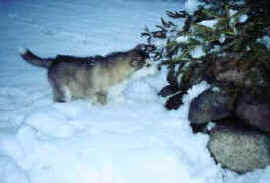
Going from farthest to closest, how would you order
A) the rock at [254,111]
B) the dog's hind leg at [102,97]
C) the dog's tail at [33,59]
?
the dog's hind leg at [102,97] < the dog's tail at [33,59] < the rock at [254,111]

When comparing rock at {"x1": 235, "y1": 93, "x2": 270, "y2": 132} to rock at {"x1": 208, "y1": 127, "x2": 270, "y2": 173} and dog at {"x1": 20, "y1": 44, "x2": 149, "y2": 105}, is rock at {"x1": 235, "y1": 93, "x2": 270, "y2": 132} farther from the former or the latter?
dog at {"x1": 20, "y1": 44, "x2": 149, "y2": 105}

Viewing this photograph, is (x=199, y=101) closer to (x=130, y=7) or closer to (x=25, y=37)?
(x=25, y=37)

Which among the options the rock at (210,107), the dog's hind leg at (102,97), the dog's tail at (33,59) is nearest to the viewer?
the rock at (210,107)

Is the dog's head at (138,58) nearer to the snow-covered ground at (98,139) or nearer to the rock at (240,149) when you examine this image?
the snow-covered ground at (98,139)

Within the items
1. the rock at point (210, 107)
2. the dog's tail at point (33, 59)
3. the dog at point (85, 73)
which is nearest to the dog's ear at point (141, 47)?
the dog at point (85, 73)

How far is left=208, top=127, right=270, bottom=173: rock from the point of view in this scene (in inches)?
121

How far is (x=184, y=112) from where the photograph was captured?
3.99 m

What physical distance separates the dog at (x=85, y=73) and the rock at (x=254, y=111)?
5.93ft

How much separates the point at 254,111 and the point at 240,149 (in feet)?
1.68

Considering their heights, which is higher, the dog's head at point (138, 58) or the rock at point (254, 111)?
the dog's head at point (138, 58)

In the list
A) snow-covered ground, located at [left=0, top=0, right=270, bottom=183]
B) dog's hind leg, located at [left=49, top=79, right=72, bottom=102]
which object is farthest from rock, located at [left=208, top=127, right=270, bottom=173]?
dog's hind leg, located at [left=49, top=79, right=72, bottom=102]

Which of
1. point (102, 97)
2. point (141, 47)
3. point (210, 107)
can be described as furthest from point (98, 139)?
point (141, 47)

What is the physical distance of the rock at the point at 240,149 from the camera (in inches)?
121

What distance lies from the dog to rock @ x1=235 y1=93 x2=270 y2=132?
1.81 m
